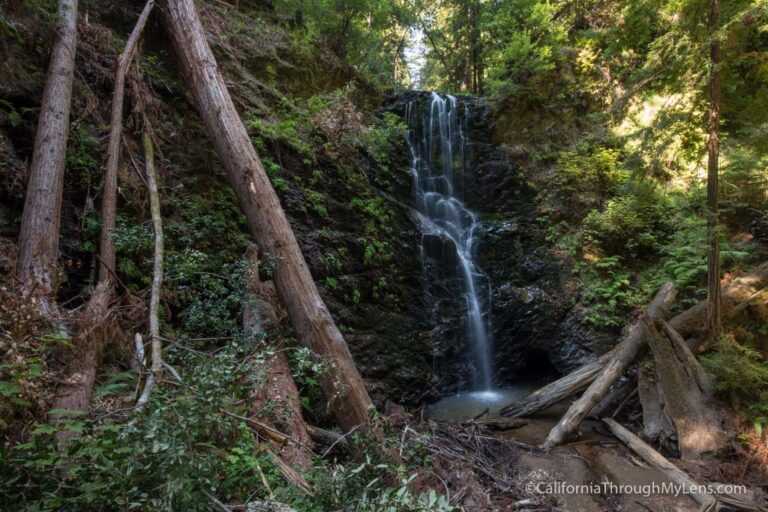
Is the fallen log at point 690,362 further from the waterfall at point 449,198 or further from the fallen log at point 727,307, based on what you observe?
the waterfall at point 449,198

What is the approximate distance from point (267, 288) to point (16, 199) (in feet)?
8.81

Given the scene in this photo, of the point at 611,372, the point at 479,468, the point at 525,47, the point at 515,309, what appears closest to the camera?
the point at 479,468

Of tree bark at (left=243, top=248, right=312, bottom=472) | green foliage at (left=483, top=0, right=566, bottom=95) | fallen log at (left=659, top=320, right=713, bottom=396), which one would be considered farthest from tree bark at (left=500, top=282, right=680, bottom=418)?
green foliage at (left=483, top=0, right=566, bottom=95)

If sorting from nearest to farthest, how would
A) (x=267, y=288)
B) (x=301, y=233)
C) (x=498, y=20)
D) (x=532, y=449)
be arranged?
(x=267, y=288) → (x=532, y=449) → (x=301, y=233) → (x=498, y=20)

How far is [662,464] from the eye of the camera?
4.85 meters

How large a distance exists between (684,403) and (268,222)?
20.4ft

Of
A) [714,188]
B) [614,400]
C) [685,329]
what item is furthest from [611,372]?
[714,188]

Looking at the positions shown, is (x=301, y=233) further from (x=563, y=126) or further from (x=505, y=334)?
(x=563, y=126)

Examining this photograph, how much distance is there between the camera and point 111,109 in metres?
5.12

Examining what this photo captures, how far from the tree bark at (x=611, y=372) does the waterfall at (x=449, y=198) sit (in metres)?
2.54

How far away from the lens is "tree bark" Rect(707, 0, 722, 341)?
5488 mm

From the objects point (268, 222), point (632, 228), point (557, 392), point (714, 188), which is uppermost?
point (632, 228)

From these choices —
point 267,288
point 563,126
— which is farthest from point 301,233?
point 563,126

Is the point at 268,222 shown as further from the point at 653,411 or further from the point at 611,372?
the point at 653,411
